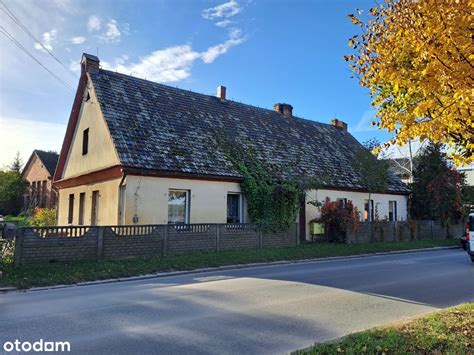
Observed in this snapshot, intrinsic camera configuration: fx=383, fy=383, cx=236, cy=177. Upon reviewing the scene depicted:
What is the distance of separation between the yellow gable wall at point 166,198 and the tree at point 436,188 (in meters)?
15.4

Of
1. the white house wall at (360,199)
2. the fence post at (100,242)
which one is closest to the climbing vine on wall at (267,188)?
the white house wall at (360,199)

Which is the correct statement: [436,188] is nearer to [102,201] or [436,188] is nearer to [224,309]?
[102,201]

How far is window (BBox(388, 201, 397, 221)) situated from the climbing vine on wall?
9.65m

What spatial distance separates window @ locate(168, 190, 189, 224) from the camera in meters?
16.6

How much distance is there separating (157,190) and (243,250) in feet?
14.2

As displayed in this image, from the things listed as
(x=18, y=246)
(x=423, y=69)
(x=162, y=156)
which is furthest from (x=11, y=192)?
(x=423, y=69)

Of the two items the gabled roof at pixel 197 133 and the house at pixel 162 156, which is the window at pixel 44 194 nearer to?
the house at pixel 162 156

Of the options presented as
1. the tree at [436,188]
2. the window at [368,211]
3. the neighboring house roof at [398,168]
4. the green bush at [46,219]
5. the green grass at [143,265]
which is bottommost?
the green grass at [143,265]

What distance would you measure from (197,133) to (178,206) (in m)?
4.20

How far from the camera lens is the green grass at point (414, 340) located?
4613 millimetres

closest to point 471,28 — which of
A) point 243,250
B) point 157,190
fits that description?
point 243,250

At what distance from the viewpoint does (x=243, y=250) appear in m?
15.5

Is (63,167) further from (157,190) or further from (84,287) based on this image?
(84,287)

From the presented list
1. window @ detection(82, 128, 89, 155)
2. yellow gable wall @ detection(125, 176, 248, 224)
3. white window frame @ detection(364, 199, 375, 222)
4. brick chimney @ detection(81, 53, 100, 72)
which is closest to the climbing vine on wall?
yellow gable wall @ detection(125, 176, 248, 224)
